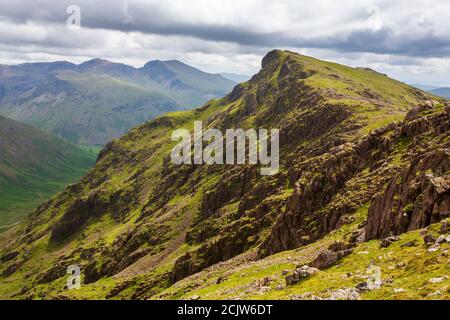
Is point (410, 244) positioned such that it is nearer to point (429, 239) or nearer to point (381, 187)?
point (429, 239)

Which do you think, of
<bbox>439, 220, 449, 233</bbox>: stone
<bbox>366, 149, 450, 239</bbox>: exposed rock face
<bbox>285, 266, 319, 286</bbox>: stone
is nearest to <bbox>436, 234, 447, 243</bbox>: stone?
<bbox>439, 220, 449, 233</bbox>: stone

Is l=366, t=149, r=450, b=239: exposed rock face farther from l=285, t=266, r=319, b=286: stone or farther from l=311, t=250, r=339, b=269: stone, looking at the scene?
l=285, t=266, r=319, b=286: stone

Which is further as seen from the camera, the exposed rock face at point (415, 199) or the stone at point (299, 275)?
the exposed rock face at point (415, 199)

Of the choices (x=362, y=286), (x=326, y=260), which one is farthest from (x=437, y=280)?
(x=326, y=260)

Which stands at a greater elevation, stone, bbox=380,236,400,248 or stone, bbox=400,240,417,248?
stone, bbox=400,240,417,248

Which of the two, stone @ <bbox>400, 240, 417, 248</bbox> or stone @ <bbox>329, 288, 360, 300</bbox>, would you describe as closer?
stone @ <bbox>329, 288, 360, 300</bbox>

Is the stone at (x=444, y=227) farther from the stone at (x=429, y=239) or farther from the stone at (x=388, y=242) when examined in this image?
the stone at (x=388, y=242)

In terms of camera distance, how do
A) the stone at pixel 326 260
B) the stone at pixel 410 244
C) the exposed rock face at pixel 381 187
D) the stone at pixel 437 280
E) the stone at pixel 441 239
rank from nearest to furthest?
the stone at pixel 437 280, the stone at pixel 441 239, the stone at pixel 410 244, the stone at pixel 326 260, the exposed rock face at pixel 381 187

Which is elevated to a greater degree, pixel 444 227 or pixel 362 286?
pixel 444 227

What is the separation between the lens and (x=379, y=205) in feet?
227

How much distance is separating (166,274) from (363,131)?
3135 inches

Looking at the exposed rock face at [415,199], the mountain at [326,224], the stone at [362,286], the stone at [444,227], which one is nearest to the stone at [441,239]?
the mountain at [326,224]
